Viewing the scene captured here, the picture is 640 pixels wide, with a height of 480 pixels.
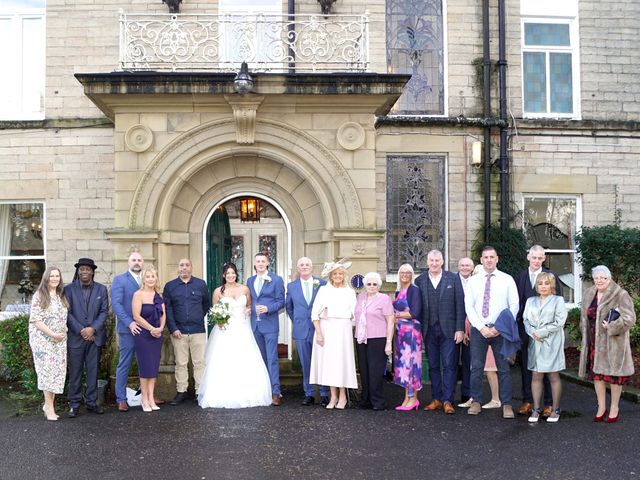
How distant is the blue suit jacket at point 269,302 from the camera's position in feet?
30.7

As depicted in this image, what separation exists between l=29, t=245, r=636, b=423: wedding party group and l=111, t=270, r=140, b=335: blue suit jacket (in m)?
0.01

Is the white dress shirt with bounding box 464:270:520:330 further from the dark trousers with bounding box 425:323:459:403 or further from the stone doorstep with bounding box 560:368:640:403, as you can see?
the stone doorstep with bounding box 560:368:640:403

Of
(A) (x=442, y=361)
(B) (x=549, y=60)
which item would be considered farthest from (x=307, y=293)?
(B) (x=549, y=60)

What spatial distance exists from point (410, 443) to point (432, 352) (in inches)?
69.2

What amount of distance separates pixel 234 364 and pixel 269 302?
89 centimetres

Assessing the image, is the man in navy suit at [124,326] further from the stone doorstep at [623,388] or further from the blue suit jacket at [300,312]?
the stone doorstep at [623,388]

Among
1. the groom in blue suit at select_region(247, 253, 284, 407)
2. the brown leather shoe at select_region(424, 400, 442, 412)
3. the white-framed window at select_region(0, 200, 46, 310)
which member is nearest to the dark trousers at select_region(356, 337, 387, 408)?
the brown leather shoe at select_region(424, 400, 442, 412)

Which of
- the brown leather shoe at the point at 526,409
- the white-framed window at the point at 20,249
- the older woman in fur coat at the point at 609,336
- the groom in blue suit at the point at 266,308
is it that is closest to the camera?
the older woman in fur coat at the point at 609,336

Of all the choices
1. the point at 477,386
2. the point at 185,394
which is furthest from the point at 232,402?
the point at 477,386

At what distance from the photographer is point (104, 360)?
9.72 m

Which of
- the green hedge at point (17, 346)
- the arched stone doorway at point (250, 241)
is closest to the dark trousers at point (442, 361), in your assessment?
the arched stone doorway at point (250, 241)

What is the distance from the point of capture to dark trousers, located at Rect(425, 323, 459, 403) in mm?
8664

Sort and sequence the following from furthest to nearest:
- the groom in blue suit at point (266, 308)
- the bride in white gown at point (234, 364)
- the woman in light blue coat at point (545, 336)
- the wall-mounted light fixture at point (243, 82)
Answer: the wall-mounted light fixture at point (243, 82)
the groom in blue suit at point (266, 308)
the bride in white gown at point (234, 364)
the woman in light blue coat at point (545, 336)

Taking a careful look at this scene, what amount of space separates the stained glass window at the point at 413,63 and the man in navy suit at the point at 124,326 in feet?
19.3
